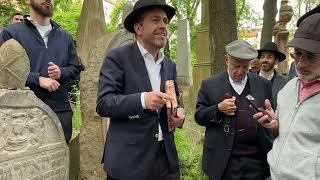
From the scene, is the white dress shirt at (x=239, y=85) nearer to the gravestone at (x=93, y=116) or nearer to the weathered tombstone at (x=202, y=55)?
the gravestone at (x=93, y=116)

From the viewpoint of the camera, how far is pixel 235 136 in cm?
335

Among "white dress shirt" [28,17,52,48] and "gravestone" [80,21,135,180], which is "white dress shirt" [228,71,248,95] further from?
"gravestone" [80,21,135,180]

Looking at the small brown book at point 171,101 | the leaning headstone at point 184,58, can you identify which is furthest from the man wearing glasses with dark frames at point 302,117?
the leaning headstone at point 184,58

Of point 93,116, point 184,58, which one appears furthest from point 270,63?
point 184,58

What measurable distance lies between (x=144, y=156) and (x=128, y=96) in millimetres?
444

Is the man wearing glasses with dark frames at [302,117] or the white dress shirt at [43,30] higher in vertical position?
the white dress shirt at [43,30]

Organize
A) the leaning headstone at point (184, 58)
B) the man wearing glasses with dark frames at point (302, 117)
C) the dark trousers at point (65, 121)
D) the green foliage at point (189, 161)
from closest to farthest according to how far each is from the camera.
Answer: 1. the man wearing glasses with dark frames at point (302, 117)
2. the dark trousers at point (65, 121)
3. the green foliage at point (189, 161)
4. the leaning headstone at point (184, 58)

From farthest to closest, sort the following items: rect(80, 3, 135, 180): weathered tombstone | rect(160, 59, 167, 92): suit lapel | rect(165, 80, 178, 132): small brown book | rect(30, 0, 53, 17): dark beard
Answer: rect(80, 3, 135, 180): weathered tombstone → rect(30, 0, 53, 17): dark beard → rect(160, 59, 167, 92): suit lapel → rect(165, 80, 178, 132): small brown book

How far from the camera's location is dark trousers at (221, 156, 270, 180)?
3.35 metres

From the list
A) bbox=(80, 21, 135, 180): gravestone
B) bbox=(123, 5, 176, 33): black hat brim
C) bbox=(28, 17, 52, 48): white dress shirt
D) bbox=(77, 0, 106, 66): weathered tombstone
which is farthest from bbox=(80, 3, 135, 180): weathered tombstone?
bbox=(77, 0, 106, 66): weathered tombstone

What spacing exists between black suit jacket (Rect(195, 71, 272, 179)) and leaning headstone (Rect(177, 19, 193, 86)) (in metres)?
10.1

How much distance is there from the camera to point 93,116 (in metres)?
5.32

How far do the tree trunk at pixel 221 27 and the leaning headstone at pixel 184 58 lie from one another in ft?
24.2

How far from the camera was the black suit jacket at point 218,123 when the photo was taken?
3.35m
